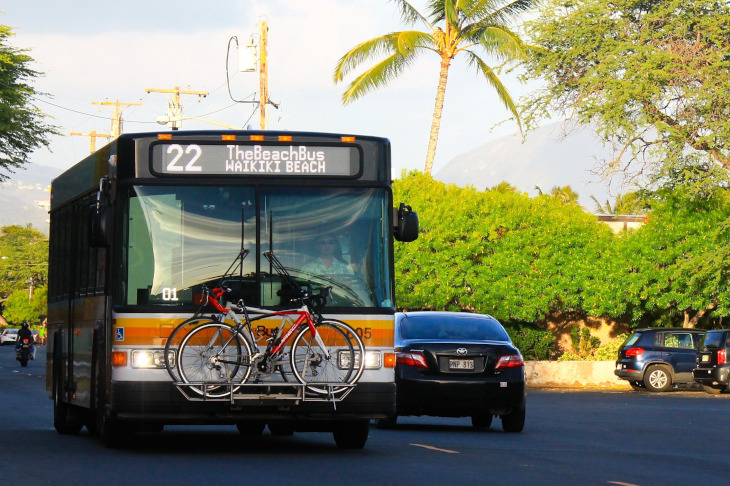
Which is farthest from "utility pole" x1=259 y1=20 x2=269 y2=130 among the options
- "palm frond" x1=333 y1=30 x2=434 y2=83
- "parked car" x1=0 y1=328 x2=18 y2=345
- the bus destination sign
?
"parked car" x1=0 y1=328 x2=18 y2=345

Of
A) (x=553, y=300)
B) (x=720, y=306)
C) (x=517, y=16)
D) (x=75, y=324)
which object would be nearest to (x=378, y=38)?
(x=517, y=16)

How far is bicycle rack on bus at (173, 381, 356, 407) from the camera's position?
12648 mm

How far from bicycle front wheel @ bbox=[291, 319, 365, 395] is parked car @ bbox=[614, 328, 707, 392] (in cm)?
2186

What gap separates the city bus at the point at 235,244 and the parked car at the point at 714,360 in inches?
761

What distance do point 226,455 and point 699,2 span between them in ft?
79.5

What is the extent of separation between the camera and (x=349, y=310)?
13.0m

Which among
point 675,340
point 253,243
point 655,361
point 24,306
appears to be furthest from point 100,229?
point 24,306

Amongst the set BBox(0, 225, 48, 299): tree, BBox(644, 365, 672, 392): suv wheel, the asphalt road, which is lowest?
the asphalt road

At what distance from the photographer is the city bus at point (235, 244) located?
12750 millimetres

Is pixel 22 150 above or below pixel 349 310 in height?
above

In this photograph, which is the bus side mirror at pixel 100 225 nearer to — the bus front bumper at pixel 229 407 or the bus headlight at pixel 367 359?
the bus front bumper at pixel 229 407

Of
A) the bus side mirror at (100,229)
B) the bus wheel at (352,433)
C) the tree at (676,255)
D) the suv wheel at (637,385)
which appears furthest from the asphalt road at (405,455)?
the tree at (676,255)

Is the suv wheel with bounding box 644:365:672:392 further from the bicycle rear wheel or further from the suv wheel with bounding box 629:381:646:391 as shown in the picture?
the bicycle rear wheel

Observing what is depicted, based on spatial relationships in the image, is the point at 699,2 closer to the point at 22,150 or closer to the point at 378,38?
the point at 378,38
